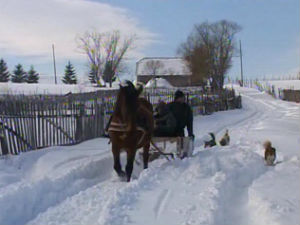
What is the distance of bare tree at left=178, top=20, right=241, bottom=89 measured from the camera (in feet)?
192

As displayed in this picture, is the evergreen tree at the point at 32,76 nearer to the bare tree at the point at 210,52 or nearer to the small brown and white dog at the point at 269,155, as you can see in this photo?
the bare tree at the point at 210,52

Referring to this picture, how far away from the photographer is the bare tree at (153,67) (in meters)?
73.9

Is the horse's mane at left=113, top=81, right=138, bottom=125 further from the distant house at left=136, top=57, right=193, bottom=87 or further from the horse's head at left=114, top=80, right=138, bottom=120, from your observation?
the distant house at left=136, top=57, right=193, bottom=87

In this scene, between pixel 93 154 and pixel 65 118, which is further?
pixel 65 118

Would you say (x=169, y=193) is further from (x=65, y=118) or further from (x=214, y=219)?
(x=65, y=118)

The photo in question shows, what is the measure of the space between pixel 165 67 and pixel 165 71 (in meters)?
1.76

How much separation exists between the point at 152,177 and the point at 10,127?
17.2 feet

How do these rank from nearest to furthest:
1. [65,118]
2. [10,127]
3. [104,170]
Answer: [104,170]
[10,127]
[65,118]

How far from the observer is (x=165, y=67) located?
2972 inches

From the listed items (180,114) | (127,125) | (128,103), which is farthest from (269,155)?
(128,103)

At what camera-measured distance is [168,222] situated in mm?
3955

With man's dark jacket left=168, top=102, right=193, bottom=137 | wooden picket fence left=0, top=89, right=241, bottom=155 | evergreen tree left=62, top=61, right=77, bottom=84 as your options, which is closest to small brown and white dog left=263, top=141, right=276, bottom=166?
man's dark jacket left=168, top=102, right=193, bottom=137

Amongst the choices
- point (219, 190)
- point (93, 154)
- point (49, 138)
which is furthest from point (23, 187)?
point (49, 138)

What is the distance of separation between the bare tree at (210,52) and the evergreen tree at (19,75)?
31550mm
